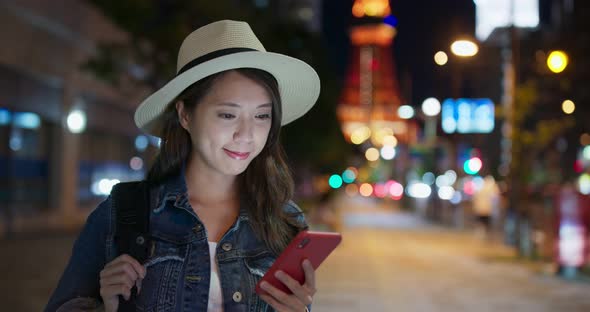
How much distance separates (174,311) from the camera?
2916mm

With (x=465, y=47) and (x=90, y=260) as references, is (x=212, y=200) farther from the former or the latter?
(x=465, y=47)

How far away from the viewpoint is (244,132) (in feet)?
10.0

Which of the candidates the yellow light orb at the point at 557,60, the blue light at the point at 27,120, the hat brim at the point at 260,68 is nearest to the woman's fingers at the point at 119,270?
the hat brim at the point at 260,68

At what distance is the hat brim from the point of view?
3.04 meters

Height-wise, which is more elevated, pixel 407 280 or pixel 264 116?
pixel 264 116

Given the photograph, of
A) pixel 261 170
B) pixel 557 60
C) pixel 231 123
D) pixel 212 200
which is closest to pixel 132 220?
pixel 212 200

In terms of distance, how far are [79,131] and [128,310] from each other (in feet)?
101

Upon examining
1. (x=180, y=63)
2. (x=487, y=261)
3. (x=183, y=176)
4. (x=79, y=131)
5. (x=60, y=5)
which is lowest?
(x=487, y=261)

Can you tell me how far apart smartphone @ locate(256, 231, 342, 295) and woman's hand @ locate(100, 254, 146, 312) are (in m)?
0.38

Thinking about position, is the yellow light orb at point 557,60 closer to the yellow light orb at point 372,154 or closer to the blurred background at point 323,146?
the blurred background at point 323,146

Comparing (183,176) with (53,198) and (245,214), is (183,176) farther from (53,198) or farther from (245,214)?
(53,198)

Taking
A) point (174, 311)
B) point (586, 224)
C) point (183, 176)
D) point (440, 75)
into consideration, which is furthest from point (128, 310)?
point (440, 75)

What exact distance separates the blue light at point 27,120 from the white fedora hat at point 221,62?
24253mm

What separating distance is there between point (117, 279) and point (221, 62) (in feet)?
2.56
